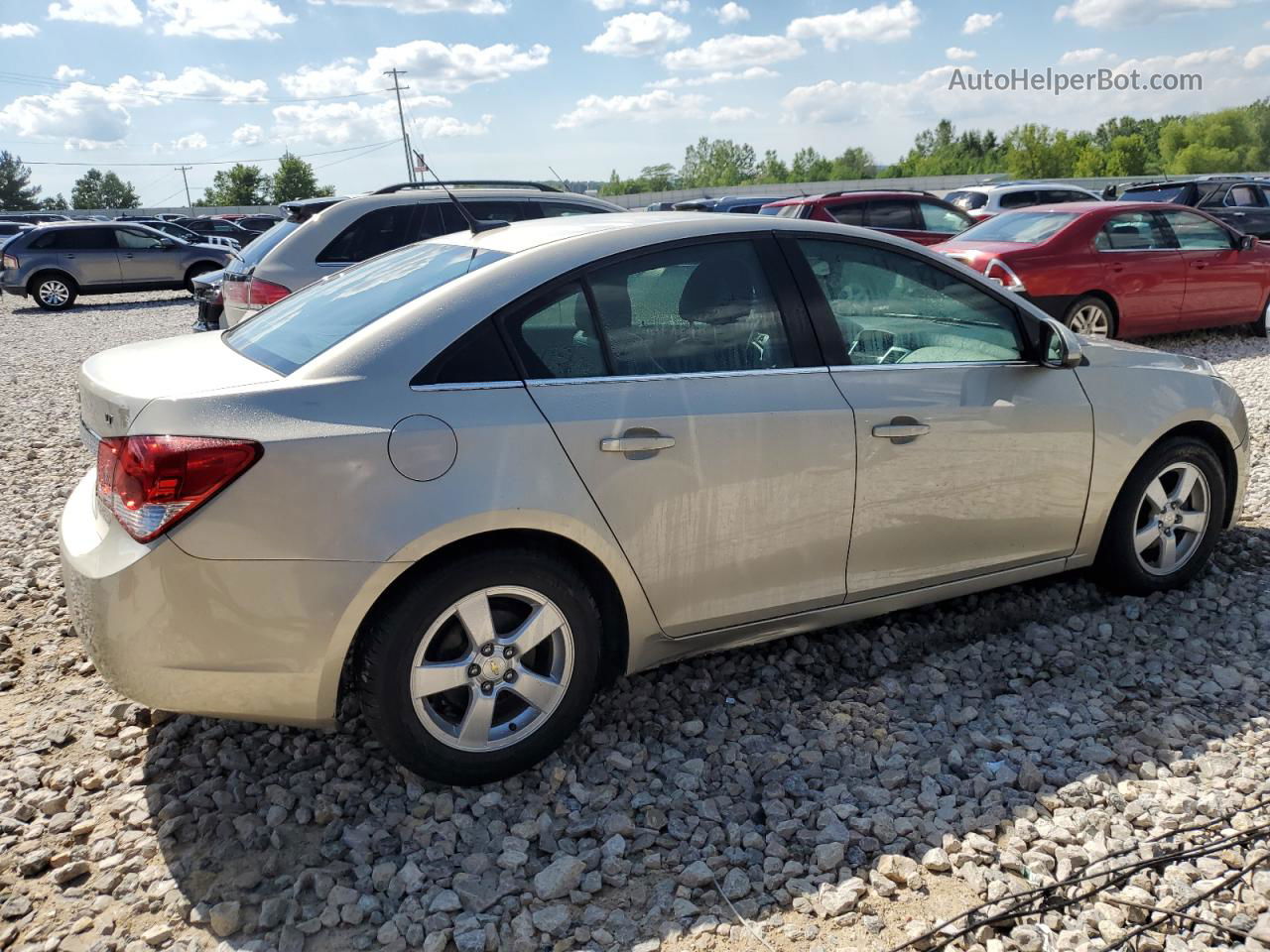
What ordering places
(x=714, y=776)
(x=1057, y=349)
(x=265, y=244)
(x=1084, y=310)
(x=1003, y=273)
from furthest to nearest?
(x=1084, y=310) < (x=1003, y=273) < (x=265, y=244) < (x=1057, y=349) < (x=714, y=776)

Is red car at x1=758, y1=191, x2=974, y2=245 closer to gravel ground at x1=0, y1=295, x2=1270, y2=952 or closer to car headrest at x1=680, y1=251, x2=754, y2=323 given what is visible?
gravel ground at x1=0, y1=295, x2=1270, y2=952

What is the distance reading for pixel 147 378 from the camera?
303 cm

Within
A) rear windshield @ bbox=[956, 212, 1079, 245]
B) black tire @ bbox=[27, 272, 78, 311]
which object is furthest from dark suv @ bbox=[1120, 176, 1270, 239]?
black tire @ bbox=[27, 272, 78, 311]

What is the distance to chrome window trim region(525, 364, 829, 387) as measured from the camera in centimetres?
307

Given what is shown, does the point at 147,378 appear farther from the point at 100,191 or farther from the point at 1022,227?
the point at 100,191

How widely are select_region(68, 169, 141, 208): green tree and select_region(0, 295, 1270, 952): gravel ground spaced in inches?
5293

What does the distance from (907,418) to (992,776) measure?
46.5 inches

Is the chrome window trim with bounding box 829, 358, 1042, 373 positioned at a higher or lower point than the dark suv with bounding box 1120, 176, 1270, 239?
lower

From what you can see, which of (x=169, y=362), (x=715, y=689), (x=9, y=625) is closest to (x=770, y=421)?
(x=715, y=689)

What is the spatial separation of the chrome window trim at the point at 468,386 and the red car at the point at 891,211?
12250mm

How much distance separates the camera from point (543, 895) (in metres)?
2.68

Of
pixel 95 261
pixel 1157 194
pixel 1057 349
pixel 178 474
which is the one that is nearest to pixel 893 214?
pixel 1157 194

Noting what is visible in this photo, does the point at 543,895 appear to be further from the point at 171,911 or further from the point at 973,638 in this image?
the point at 973,638

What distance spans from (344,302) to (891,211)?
12829mm
